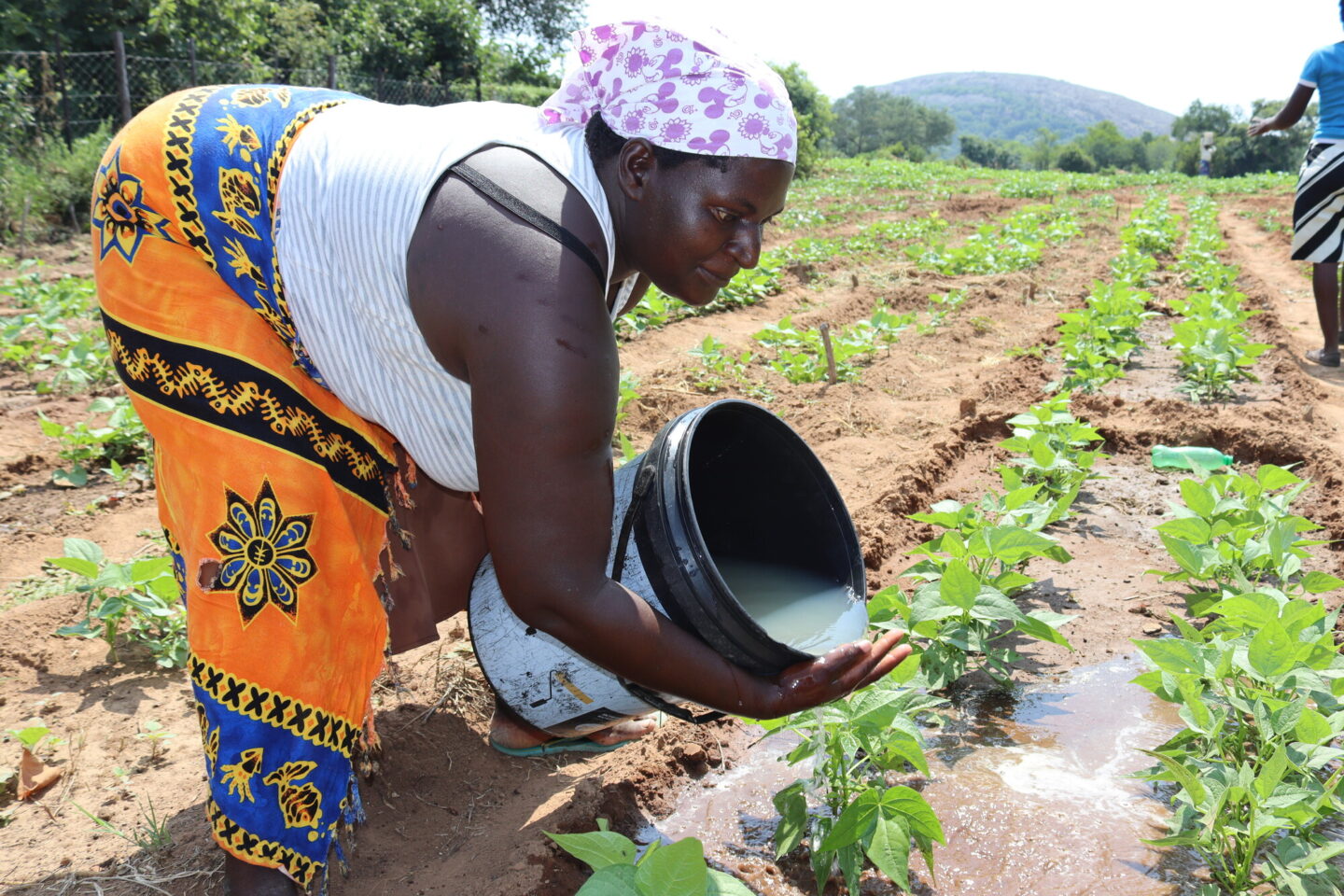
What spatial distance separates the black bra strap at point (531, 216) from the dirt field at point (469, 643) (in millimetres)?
1044

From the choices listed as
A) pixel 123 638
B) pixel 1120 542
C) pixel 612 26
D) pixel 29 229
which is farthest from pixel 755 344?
pixel 29 229

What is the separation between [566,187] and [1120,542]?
2.37 metres

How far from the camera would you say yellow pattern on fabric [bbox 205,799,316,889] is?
1.48 m

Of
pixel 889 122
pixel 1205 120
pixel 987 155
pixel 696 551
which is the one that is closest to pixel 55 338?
pixel 696 551

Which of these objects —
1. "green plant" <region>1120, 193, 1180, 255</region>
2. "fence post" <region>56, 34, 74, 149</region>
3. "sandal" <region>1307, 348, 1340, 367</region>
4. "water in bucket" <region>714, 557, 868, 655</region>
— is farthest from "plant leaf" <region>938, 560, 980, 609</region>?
"fence post" <region>56, 34, 74, 149</region>

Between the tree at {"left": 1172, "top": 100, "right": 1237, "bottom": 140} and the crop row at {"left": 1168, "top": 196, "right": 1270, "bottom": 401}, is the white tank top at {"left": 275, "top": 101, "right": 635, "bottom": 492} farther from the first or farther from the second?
the tree at {"left": 1172, "top": 100, "right": 1237, "bottom": 140}

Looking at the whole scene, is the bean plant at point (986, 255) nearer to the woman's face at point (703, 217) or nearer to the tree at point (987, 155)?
the woman's face at point (703, 217)

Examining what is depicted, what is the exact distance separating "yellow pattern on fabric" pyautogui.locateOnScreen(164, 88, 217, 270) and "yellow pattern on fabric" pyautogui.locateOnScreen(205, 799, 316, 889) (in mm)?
806

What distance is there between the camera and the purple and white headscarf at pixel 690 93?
4.23 ft

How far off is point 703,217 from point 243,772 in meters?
1.02

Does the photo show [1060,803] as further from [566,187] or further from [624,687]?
[566,187]

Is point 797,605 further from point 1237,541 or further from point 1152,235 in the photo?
point 1152,235

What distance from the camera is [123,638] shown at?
2.38 meters

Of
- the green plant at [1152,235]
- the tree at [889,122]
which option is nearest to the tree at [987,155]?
the tree at [889,122]
